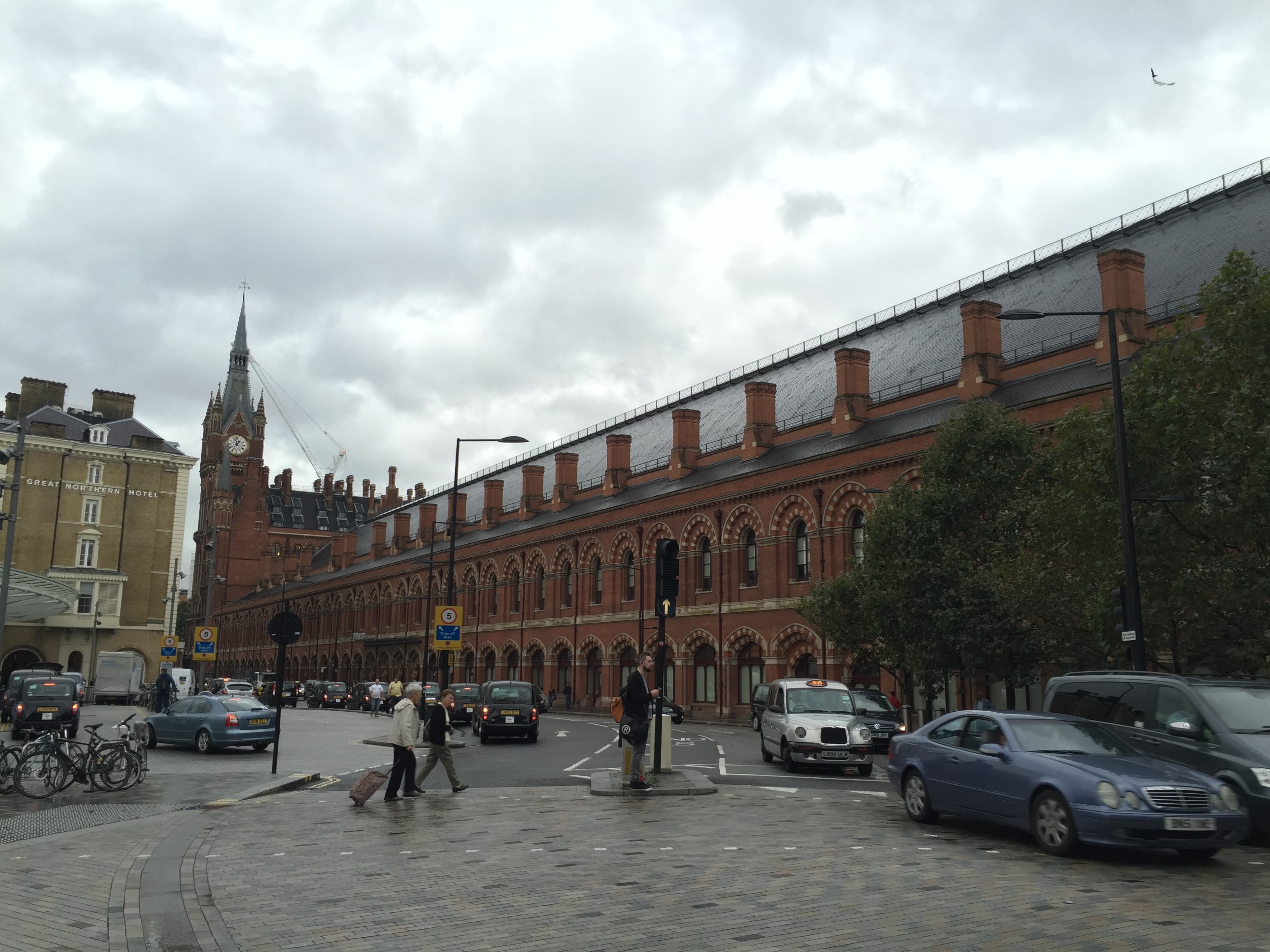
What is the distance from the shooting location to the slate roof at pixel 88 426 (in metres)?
67.8

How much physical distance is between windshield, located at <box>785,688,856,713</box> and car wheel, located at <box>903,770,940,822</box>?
26.6ft

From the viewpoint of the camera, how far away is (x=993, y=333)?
127 feet

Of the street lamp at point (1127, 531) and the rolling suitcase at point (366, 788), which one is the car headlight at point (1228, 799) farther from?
the rolling suitcase at point (366, 788)

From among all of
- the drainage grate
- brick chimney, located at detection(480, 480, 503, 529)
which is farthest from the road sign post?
brick chimney, located at detection(480, 480, 503, 529)

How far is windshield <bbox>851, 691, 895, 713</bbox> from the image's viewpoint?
2745 centimetres

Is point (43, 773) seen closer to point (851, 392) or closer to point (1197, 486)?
point (1197, 486)

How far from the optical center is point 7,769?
51.5 feet

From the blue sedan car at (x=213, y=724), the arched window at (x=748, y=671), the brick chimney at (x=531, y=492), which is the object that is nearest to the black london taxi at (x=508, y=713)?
the blue sedan car at (x=213, y=724)

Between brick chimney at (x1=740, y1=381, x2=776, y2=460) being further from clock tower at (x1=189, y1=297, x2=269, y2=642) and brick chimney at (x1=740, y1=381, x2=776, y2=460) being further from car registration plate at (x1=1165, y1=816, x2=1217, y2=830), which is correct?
clock tower at (x1=189, y1=297, x2=269, y2=642)

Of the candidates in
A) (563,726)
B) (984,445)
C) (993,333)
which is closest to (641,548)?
(563,726)

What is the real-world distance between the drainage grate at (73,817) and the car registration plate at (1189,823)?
450 inches

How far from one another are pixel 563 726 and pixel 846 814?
27590 mm

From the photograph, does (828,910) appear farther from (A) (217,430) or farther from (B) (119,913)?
(A) (217,430)

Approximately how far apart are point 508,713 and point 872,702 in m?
9.56
